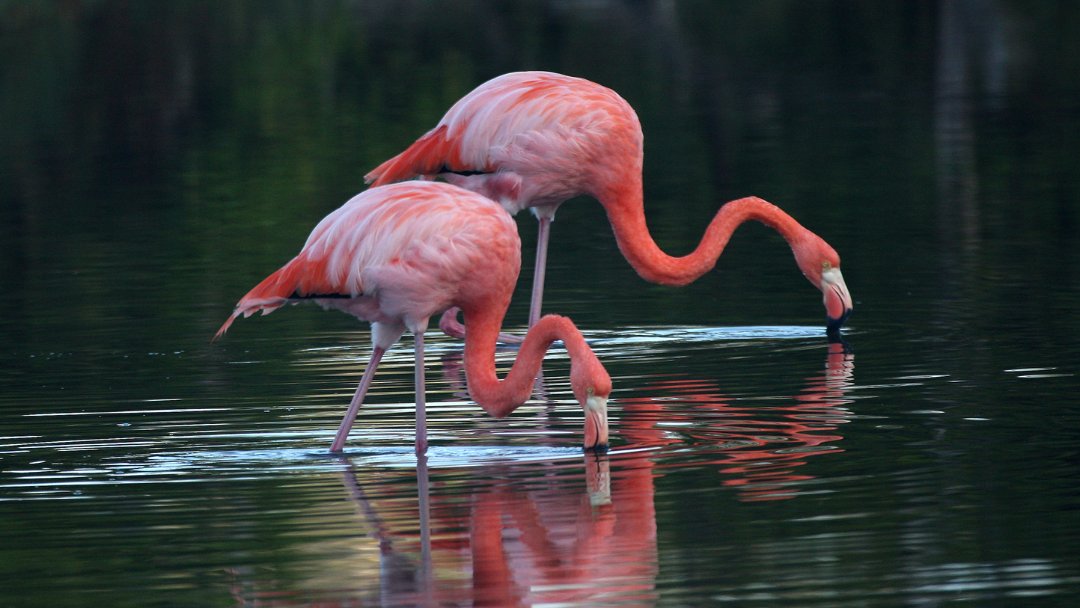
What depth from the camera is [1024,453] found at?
798cm

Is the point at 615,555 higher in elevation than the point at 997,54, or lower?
lower

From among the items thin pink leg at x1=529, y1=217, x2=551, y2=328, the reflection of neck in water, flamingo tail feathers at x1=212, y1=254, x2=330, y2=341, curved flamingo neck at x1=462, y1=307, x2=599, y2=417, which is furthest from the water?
flamingo tail feathers at x1=212, y1=254, x2=330, y2=341

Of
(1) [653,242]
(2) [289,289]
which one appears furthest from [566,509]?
(1) [653,242]

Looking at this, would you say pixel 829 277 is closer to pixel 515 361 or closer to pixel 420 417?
pixel 515 361

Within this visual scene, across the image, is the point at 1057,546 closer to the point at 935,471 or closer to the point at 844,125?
the point at 935,471

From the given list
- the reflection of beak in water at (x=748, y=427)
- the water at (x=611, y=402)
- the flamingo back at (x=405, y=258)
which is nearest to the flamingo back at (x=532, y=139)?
the water at (x=611, y=402)

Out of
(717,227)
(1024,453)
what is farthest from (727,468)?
(717,227)

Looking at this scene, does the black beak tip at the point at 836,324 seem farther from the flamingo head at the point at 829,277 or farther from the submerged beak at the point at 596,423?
the submerged beak at the point at 596,423

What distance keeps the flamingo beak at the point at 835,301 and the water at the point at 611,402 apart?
0.18m

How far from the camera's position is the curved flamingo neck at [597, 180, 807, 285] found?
1098 centimetres

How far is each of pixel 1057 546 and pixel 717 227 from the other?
4.65m

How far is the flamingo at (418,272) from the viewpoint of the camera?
8.50 m

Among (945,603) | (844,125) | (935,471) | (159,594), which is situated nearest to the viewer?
(945,603)

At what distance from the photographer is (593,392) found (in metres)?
7.79
